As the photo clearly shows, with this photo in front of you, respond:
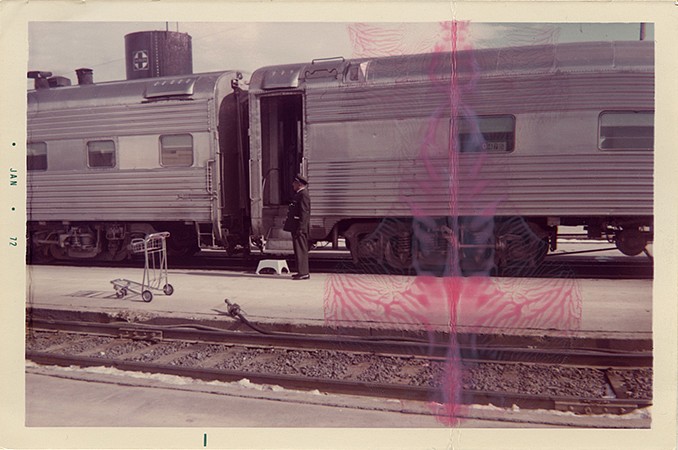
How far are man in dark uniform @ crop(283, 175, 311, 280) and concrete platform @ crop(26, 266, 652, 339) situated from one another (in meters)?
0.27

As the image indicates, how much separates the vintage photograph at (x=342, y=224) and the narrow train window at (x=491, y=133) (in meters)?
0.03

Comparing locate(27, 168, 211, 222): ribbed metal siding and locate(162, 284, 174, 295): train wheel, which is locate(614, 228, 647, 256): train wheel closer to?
locate(162, 284, 174, 295): train wheel

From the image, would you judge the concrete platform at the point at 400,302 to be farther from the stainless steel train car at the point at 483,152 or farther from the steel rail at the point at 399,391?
the steel rail at the point at 399,391

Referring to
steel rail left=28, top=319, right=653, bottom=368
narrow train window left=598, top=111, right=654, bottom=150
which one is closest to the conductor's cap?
steel rail left=28, top=319, right=653, bottom=368

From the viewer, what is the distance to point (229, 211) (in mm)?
8562

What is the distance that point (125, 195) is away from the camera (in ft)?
28.0

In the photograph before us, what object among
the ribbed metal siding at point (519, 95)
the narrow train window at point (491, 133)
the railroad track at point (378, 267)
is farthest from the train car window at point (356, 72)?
the railroad track at point (378, 267)

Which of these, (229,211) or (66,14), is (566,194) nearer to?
(229,211)

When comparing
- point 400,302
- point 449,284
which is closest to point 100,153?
point 400,302

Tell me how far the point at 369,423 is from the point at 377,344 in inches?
45.7

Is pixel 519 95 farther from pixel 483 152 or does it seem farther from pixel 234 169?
pixel 234 169

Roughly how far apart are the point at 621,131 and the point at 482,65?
1981mm

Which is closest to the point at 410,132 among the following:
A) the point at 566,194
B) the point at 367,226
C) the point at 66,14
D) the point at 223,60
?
the point at 367,226

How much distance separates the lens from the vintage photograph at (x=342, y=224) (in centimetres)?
425
